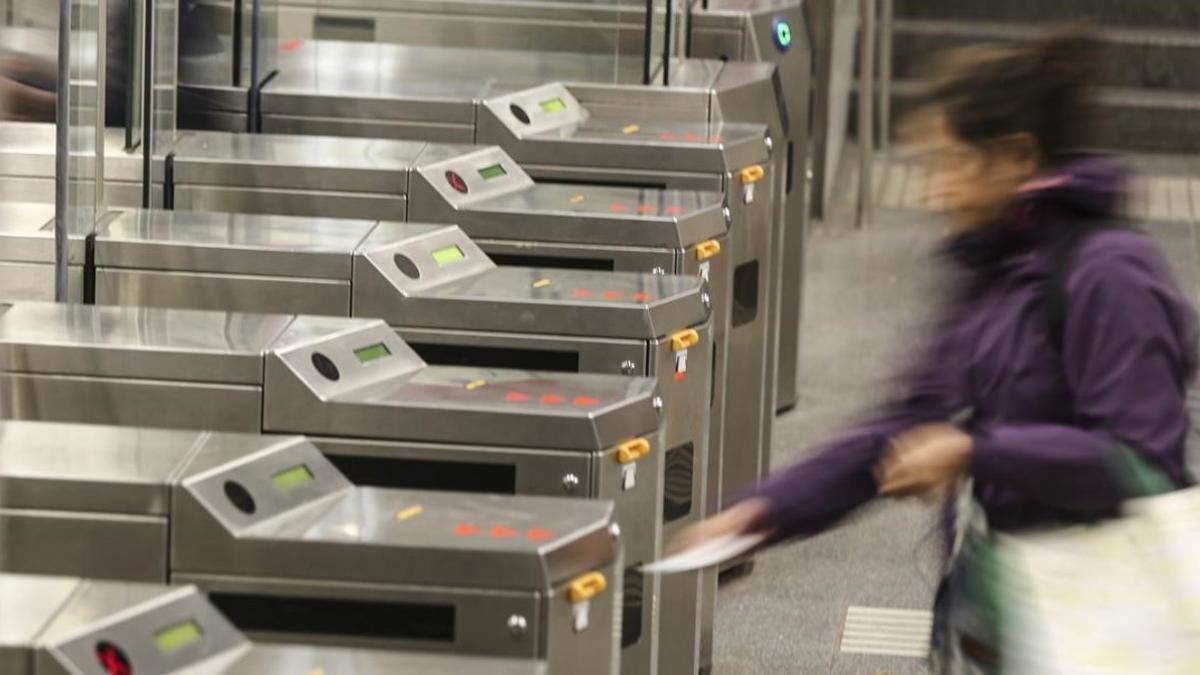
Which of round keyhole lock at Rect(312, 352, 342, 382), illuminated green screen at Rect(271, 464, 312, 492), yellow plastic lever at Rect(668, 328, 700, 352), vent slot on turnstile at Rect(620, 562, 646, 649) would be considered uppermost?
round keyhole lock at Rect(312, 352, 342, 382)

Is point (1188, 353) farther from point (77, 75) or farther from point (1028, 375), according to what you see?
point (77, 75)

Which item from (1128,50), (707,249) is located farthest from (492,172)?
(1128,50)

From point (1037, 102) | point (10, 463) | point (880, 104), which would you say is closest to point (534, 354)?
point (10, 463)

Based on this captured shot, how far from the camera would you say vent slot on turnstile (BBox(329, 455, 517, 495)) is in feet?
11.2

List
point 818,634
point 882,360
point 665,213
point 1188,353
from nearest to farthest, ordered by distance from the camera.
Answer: point 1188,353 < point 665,213 < point 818,634 < point 882,360

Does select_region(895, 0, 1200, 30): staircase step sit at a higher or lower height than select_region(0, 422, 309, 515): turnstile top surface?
higher

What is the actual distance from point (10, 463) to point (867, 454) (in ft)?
3.34

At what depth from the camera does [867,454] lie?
2.73m

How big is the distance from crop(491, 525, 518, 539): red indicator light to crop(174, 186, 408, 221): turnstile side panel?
182 centimetres

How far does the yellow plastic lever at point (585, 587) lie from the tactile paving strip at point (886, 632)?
7.07 feet

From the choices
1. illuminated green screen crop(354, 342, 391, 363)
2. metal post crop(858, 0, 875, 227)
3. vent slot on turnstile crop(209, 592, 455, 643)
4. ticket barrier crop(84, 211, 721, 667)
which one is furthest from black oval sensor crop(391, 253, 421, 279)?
metal post crop(858, 0, 875, 227)

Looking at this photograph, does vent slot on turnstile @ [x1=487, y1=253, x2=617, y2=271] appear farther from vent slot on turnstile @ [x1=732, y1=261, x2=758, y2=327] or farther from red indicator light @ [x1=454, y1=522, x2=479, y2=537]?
red indicator light @ [x1=454, y1=522, x2=479, y2=537]

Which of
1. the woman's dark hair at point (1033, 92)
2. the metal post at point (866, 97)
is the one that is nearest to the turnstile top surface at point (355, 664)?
the woman's dark hair at point (1033, 92)

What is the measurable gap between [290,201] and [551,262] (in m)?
0.52
